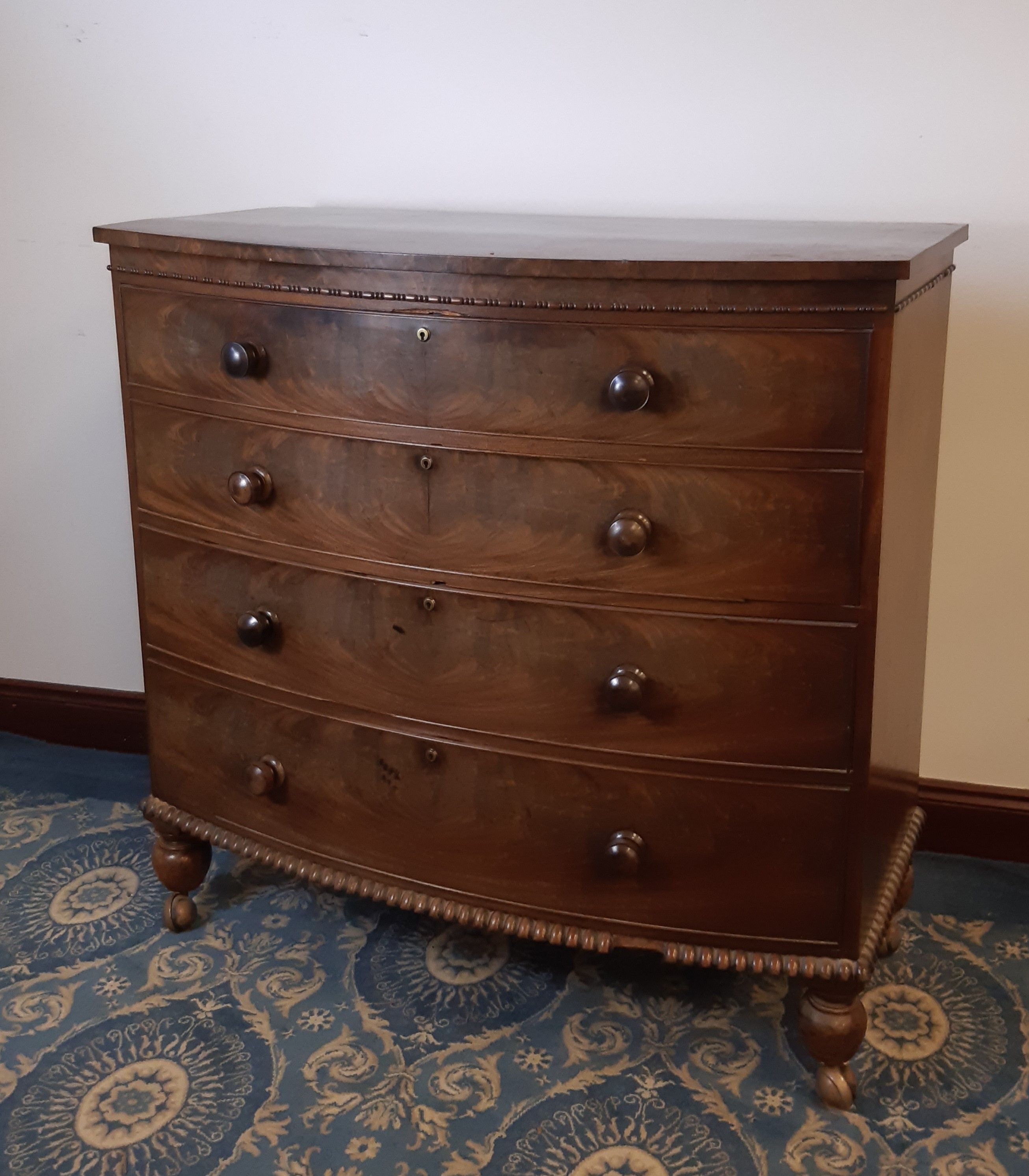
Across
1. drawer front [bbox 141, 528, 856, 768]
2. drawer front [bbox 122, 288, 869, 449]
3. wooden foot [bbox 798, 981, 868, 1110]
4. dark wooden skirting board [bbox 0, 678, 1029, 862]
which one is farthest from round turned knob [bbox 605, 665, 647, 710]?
dark wooden skirting board [bbox 0, 678, 1029, 862]

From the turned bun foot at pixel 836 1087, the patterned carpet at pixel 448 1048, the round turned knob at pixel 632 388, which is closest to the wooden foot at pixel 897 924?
the patterned carpet at pixel 448 1048

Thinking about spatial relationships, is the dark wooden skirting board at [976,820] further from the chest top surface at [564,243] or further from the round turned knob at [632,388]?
the round turned knob at [632,388]

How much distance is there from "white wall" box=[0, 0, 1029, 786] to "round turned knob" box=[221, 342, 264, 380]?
2.25ft

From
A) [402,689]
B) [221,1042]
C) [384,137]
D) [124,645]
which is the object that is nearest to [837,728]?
[402,689]

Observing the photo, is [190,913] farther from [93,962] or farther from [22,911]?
[22,911]

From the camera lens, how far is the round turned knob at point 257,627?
1.73m

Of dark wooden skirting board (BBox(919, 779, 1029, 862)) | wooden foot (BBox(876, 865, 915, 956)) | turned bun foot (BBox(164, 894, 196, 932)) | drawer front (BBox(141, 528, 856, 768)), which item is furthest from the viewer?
dark wooden skirting board (BBox(919, 779, 1029, 862))

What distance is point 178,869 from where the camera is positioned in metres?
2.03

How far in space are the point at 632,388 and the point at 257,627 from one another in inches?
25.3

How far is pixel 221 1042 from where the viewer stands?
1765 mm

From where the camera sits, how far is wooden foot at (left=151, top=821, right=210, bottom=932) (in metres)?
2.03

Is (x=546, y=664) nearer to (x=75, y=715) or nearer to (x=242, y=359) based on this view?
(x=242, y=359)

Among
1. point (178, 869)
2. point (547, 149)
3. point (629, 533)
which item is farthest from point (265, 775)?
point (547, 149)

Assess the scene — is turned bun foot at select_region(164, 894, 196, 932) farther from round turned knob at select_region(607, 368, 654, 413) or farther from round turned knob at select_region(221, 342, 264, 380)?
round turned knob at select_region(607, 368, 654, 413)
